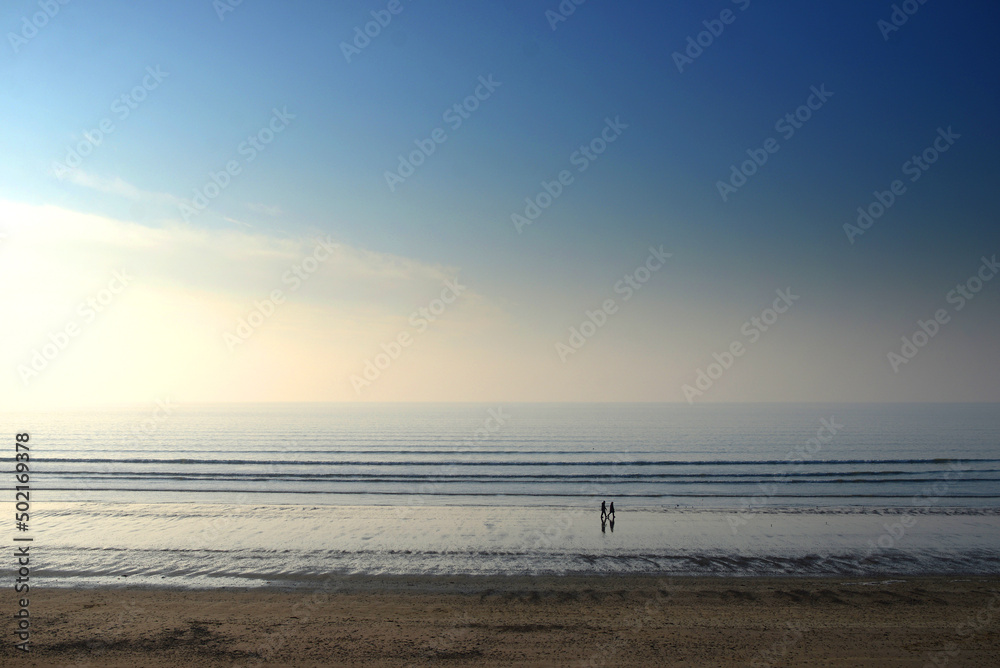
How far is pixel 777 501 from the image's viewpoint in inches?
1102

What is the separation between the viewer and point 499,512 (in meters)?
25.0

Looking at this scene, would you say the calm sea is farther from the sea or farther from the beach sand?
the beach sand

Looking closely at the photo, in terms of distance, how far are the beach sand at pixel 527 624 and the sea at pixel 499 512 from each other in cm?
143

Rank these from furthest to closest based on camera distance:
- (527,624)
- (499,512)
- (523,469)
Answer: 1. (523,469)
2. (499,512)
3. (527,624)

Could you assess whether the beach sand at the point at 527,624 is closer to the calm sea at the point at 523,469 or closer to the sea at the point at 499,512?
the sea at the point at 499,512

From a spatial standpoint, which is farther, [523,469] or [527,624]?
[523,469]

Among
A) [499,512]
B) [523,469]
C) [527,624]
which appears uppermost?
[523,469]

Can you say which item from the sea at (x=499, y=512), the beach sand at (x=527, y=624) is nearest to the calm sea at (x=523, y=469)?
the sea at (x=499, y=512)

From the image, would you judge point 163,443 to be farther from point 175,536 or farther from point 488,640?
point 488,640

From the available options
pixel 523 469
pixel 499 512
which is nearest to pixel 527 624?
pixel 499 512

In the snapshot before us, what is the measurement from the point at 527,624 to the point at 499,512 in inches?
526

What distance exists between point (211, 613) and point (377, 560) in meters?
5.60

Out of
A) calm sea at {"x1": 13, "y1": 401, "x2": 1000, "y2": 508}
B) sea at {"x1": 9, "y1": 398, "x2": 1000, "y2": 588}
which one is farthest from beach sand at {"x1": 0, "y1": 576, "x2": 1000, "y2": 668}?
calm sea at {"x1": 13, "y1": 401, "x2": 1000, "y2": 508}

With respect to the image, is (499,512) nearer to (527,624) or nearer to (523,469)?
(527,624)
